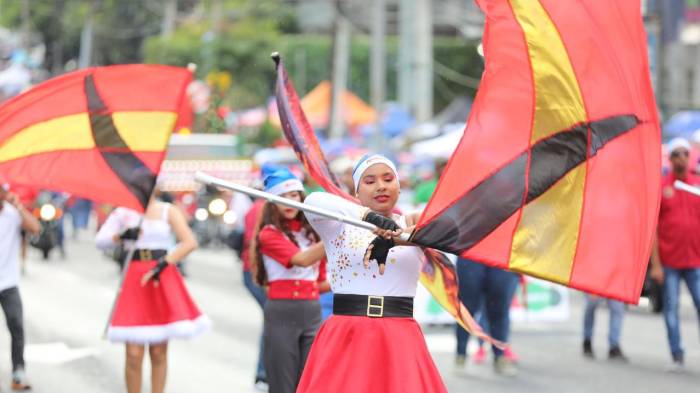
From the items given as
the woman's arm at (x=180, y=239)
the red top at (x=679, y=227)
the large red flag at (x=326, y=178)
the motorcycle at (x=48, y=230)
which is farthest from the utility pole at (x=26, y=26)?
the large red flag at (x=326, y=178)

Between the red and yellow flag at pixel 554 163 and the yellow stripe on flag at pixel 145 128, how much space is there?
3525mm

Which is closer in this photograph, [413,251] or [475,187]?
[475,187]

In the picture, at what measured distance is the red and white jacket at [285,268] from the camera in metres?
8.45

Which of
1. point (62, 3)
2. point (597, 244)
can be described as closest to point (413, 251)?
point (597, 244)

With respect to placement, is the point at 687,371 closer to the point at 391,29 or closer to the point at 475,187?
the point at 475,187

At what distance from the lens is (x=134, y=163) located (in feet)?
29.8

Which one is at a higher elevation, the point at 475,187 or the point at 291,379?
the point at 475,187

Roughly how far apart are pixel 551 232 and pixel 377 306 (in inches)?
34.2

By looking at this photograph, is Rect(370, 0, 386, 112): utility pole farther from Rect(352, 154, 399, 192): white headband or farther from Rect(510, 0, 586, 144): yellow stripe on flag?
Rect(510, 0, 586, 144): yellow stripe on flag

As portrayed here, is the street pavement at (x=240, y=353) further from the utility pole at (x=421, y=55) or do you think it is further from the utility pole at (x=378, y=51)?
the utility pole at (x=421, y=55)

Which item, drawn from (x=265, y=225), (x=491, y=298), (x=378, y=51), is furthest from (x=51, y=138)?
(x=378, y=51)

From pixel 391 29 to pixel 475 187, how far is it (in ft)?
264

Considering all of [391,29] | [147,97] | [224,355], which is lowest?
[224,355]

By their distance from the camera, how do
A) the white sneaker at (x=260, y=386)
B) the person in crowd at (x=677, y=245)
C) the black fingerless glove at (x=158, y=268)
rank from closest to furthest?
the black fingerless glove at (x=158, y=268) < the white sneaker at (x=260, y=386) < the person in crowd at (x=677, y=245)
